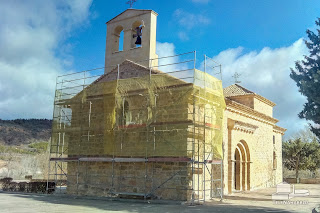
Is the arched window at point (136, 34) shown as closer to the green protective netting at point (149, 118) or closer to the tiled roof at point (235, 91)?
the green protective netting at point (149, 118)

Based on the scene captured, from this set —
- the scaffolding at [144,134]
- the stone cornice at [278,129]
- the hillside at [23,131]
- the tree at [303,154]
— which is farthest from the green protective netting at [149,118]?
the hillside at [23,131]

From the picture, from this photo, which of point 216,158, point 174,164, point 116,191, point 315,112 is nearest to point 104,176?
point 116,191

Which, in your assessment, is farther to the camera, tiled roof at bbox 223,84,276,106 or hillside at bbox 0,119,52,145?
hillside at bbox 0,119,52,145

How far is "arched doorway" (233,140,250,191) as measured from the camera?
1730 centimetres

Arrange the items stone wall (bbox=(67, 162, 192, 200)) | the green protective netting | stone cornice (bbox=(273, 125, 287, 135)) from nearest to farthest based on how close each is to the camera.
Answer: stone wall (bbox=(67, 162, 192, 200))
the green protective netting
stone cornice (bbox=(273, 125, 287, 135))

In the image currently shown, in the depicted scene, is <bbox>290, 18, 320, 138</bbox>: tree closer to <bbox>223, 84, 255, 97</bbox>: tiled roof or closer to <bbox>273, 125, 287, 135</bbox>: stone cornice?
<bbox>223, 84, 255, 97</bbox>: tiled roof

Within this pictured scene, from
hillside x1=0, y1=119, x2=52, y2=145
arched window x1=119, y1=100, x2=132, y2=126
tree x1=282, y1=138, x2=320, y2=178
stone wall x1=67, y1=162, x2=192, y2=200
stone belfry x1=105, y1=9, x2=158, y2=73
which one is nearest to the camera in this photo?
stone wall x1=67, y1=162, x2=192, y2=200

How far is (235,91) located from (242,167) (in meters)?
5.54

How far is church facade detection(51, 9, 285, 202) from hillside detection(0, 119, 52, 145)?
131ft

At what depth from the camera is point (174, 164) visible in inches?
513

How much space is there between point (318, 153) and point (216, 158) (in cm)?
1760

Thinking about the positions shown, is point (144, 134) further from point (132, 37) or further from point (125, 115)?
point (132, 37)

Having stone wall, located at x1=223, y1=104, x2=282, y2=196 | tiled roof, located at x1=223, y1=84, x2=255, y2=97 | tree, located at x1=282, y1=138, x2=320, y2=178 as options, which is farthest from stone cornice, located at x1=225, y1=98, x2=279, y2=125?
tree, located at x1=282, y1=138, x2=320, y2=178

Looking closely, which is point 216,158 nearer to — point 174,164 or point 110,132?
point 174,164
